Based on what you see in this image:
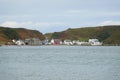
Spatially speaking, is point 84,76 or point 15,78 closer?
point 15,78

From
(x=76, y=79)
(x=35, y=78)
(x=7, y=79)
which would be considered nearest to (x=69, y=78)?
(x=76, y=79)

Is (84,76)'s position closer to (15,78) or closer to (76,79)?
(76,79)

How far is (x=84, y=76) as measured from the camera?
40.8m

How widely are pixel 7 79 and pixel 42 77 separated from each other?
3.84 metres

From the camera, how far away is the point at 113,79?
3856 centimetres

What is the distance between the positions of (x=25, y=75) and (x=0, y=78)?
12.0ft

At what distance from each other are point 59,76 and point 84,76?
102 inches

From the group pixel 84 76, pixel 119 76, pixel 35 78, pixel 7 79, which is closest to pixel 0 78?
pixel 7 79

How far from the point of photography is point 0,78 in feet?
124

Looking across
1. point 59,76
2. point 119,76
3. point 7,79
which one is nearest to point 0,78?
point 7,79

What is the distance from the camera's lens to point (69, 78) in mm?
38812

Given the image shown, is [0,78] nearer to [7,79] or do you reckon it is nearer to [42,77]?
[7,79]

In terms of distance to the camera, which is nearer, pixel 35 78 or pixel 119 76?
pixel 35 78

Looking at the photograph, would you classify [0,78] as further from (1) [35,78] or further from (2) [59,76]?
(2) [59,76]
